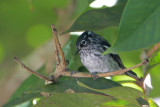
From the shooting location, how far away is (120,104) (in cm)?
194

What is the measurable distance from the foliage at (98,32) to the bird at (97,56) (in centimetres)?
26

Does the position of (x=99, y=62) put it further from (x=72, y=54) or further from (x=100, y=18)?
(x=100, y=18)

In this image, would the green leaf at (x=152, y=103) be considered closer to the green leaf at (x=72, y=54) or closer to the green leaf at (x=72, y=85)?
the green leaf at (x=72, y=85)

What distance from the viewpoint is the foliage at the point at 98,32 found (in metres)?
1.27

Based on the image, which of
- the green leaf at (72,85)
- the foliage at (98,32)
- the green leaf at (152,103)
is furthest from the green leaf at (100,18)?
the green leaf at (152,103)

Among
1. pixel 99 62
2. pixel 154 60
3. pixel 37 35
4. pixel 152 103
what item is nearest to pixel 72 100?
pixel 152 103

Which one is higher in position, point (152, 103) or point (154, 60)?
point (154, 60)

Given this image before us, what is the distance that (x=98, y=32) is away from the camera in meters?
2.39

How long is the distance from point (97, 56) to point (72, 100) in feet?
4.14

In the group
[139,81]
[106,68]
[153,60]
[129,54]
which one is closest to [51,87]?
[139,81]

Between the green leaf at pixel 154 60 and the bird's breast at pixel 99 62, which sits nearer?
the green leaf at pixel 154 60

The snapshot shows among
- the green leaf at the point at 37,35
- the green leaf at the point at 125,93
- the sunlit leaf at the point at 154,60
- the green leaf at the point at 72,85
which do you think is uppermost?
the green leaf at the point at 37,35

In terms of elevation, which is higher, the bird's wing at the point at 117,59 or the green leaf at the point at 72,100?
the bird's wing at the point at 117,59

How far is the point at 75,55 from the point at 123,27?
Result: 148 cm
